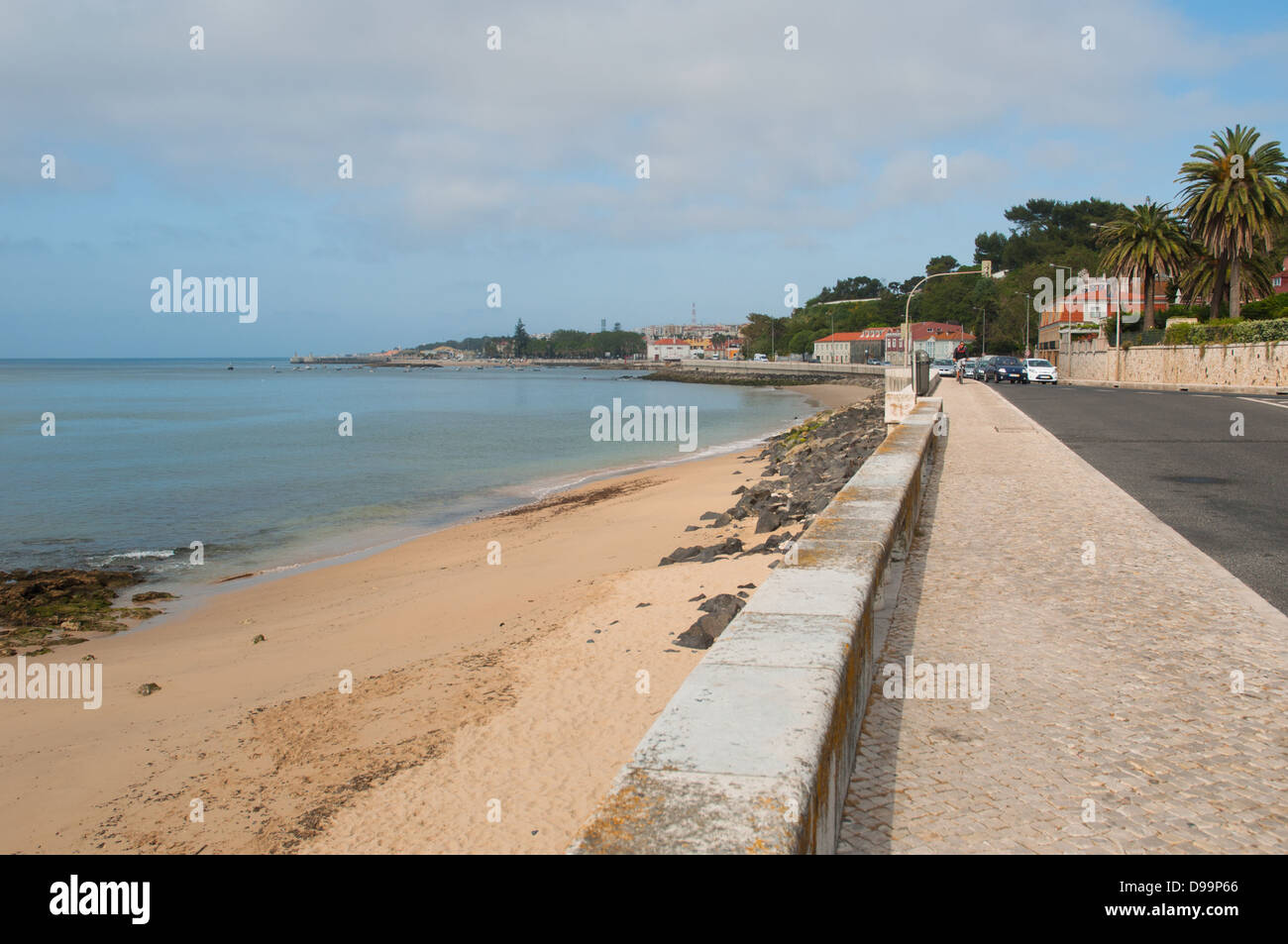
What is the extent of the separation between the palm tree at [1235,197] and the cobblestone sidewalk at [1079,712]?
153ft

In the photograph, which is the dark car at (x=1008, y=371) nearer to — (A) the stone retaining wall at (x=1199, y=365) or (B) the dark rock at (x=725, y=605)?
(A) the stone retaining wall at (x=1199, y=365)

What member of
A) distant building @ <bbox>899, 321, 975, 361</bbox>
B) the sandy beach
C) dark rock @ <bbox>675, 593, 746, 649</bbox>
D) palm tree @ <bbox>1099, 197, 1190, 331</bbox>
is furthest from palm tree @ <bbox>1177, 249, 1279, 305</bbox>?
distant building @ <bbox>899, 321, 975, 361</bbox>

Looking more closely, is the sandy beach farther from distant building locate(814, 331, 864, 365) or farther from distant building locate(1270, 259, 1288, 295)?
distant building locate(814, 331, 864, 365)

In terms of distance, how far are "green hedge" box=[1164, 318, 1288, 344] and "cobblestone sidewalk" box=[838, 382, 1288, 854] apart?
36021 mm

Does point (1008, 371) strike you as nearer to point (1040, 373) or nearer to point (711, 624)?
point (1040, 373)

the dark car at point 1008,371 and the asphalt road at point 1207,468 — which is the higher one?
the dark car at point 1008,371

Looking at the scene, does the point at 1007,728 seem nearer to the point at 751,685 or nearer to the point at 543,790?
the point at 751,685

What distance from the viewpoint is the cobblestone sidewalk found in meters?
3.09

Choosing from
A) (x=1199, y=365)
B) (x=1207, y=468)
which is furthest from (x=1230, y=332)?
(x=1207, y=468)

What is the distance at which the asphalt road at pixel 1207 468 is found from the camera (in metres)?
7.56

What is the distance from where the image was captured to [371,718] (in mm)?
7918

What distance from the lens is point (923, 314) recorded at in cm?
16075

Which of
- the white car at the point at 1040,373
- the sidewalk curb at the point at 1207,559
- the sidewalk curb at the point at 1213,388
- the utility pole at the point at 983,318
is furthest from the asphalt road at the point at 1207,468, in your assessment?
the utility pole at the point at 983,318
